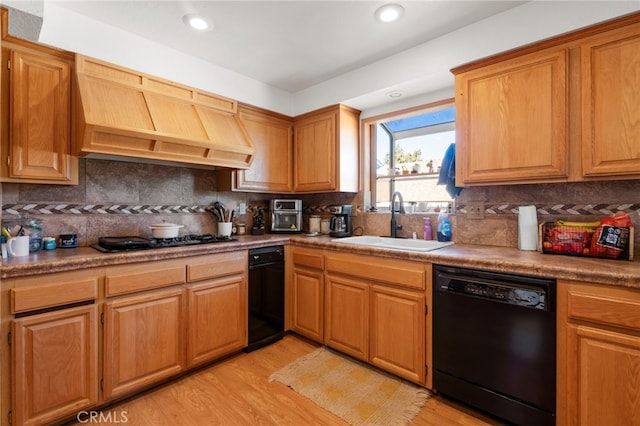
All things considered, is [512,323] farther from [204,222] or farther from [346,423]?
[204,222]

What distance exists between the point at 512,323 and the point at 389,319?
0.76 m

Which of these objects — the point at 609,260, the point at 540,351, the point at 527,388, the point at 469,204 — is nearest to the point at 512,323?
the point at 540,351

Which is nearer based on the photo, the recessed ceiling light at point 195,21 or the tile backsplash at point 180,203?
the tile backsplash at point 180,203

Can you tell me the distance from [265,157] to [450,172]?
1.74 metres

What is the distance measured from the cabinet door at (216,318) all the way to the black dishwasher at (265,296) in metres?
0.08

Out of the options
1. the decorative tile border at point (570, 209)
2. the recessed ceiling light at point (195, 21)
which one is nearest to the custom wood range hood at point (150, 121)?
the recessed ceiling light at point (195, 21)

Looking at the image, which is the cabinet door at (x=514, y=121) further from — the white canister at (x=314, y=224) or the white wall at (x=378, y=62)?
the white canister at (x=314, y=224)

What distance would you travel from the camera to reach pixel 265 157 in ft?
10.5

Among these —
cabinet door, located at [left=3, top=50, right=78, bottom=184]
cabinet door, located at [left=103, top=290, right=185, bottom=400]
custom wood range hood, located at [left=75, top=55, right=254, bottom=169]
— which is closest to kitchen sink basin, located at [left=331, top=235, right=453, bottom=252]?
custom wood range hood, located at [left=75, top=55, right=254, bottom=169]

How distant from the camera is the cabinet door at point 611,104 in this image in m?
1.68

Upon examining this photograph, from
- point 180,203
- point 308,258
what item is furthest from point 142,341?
point 308,258

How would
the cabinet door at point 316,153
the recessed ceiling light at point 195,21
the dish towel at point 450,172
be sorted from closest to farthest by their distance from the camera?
the recessed ceiling light at point 195,21, the dish towel at point 450,172, the cabinet door at point 316,153

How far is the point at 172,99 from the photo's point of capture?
248 cm

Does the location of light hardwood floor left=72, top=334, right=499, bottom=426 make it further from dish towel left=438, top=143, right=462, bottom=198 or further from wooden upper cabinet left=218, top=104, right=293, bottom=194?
wooden upper cabinet left=218, top=104, right=293, bottom=194
